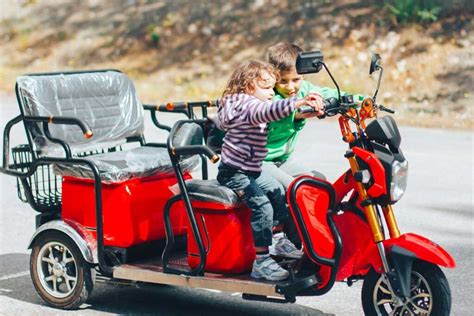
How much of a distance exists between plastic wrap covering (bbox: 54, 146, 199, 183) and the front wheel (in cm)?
145

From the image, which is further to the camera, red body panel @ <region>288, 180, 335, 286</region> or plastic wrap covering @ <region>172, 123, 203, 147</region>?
plastic wrap covering @ <region>172, 123, 203, 147</region>

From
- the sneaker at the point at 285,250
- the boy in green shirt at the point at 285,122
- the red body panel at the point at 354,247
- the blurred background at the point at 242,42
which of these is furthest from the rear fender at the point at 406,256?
the blurred background at the point at 242,42

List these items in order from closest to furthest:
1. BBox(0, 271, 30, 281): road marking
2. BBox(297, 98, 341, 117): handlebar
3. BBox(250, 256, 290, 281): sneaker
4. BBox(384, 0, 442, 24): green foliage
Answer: BBox(297, 98, 341, 117): handlebar → BBox(250, 256, 290, 281): sneaker → BBox(0, 271, 30, 281): road marking → BBox(384, 0, 442, 24): green foliage

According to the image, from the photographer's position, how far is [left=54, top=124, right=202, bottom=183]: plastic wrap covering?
565 centimetres

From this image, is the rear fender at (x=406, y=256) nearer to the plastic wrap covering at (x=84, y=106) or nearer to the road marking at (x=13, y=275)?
the plastic wrap covering at (x=84, y=106)

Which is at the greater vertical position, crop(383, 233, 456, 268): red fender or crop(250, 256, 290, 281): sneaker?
crop(383, 233, 456, 268): red fender

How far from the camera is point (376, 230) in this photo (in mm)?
4930

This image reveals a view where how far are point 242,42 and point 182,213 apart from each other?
13.2m

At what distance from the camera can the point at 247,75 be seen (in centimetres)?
522

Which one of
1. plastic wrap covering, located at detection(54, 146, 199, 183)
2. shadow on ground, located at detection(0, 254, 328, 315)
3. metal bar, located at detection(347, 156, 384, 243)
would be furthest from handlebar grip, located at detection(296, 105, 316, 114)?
shadow on ground, located at detection(0, 254, 328, 315)

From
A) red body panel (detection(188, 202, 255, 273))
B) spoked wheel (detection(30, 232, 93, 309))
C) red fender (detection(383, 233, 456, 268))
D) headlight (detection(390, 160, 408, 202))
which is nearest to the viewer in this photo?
red fender (detection(383, 233, 456, 268))

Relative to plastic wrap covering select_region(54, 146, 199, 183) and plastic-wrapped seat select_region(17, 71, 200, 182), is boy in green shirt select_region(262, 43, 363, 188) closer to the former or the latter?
plastic-wrapped seat select_region(17, 71, 200, 182)

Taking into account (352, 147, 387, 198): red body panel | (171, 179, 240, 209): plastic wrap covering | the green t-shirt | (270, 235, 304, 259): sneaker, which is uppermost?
the green t-shirt

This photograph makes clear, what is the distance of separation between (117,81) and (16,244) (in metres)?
1.77
